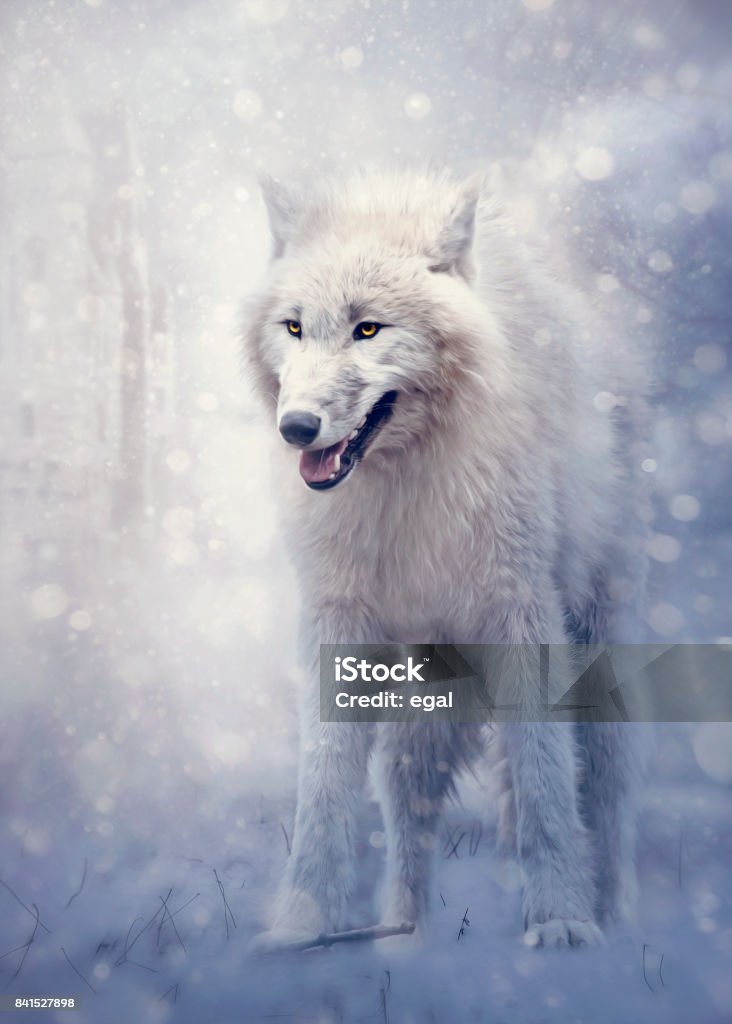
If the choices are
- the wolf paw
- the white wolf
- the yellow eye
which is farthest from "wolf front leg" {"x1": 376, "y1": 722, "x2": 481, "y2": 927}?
the yellow eye

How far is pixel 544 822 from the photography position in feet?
6.59

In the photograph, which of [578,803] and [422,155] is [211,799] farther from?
[422,155]

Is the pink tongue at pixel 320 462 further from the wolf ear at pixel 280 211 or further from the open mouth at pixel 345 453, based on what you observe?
the wolf ear at pixel 280 211

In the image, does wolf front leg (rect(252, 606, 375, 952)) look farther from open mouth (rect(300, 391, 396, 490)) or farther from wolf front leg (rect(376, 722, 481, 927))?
open mouth (rect(300, 391, 396, 490))

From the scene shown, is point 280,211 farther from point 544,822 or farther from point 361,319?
point 544,822

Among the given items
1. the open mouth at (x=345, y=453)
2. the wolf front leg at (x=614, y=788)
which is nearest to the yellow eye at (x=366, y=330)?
the open mouth at (x=345, y=453)

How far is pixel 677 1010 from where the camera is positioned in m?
2.06

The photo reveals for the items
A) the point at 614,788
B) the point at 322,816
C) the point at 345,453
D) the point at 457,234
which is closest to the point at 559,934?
the point at 614,788

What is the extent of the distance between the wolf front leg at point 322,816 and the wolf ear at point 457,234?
885 mm

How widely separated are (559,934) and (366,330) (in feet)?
5.01

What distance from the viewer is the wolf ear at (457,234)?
196 centimetres

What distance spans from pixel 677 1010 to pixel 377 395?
1.70 metres

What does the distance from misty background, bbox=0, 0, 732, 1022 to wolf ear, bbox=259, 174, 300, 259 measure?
99 mm

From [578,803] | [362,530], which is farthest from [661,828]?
[362,530]
